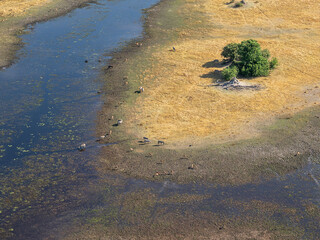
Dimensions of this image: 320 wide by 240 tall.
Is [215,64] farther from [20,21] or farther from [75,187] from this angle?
[20,21]

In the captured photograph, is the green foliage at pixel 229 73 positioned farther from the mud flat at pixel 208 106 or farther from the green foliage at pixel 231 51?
the green foliage at pixel 231 51

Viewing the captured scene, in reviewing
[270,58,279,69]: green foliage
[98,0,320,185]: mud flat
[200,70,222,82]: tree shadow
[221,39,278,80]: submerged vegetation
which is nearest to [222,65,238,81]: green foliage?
[221,39,278,80]: submerged vegetation

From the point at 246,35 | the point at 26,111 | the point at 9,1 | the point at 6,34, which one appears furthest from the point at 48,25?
the point at 246,35

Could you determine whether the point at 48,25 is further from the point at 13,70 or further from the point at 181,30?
the point at 181,30

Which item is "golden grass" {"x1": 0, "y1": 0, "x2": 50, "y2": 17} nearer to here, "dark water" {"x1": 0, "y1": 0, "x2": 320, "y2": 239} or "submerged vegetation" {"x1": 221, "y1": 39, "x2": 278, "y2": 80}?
"dark water" {"x1": 0, "y1": 0, "x2": 320, "y2": 239}

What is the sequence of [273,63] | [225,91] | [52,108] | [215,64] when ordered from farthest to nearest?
[215,64] → [273,63] → [225,91] → [52,108]

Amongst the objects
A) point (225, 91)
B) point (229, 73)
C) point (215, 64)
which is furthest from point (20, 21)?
point (225, 91)
